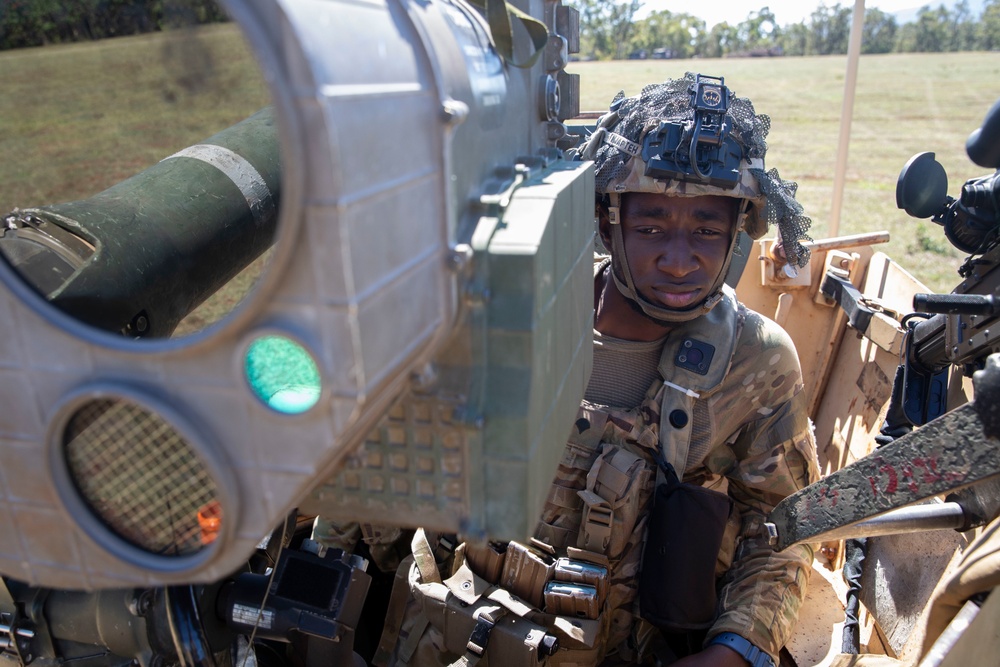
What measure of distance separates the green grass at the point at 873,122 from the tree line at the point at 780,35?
537 cm

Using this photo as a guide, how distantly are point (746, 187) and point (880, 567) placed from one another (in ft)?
4.11

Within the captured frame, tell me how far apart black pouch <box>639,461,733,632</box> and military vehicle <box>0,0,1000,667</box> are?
0.89 feet

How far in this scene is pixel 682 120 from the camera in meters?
2.23

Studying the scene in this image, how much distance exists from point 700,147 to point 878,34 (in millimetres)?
49027

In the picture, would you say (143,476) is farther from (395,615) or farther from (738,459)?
(738,459)

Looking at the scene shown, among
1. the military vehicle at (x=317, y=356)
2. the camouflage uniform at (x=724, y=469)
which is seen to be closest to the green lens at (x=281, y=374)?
the military vehicle at (x=317, y=356)

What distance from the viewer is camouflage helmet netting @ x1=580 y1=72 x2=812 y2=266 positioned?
2252mm

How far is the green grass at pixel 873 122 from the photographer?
1159cm

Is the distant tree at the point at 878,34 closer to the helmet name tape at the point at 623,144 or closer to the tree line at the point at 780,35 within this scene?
the tree line at the point at 780,35

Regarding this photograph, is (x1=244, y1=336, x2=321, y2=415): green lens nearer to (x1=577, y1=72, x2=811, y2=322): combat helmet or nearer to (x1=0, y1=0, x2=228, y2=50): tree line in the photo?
(x1=0, y1=0, x2=228, y2=50): tree line

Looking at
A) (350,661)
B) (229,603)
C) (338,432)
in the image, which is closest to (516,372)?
(338,432)

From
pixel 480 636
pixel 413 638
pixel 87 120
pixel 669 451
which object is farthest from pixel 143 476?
pixel 87 120

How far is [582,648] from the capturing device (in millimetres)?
1951

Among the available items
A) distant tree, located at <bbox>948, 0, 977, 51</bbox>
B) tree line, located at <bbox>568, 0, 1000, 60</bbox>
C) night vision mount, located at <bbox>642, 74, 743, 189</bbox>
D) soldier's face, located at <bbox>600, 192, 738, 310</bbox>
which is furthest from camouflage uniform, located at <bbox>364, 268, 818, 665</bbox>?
distant tree, located at <bbox>948, 0, 977, 51</bbox>
